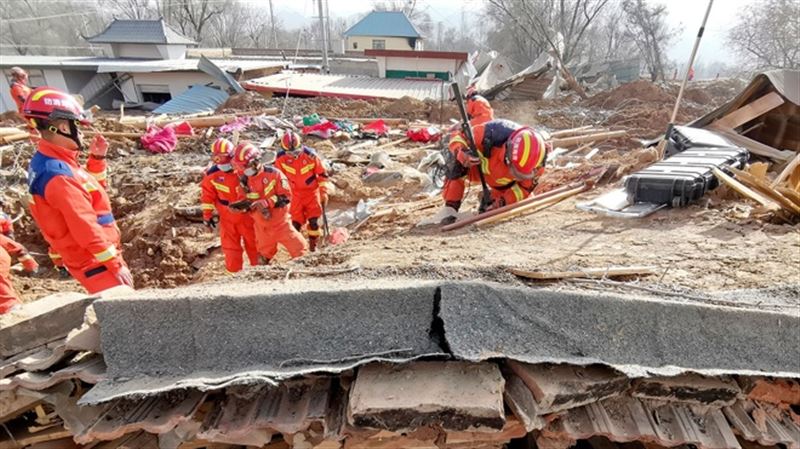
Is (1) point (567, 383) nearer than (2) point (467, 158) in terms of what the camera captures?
Yes

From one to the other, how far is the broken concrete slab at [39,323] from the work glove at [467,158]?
4282 millimetres

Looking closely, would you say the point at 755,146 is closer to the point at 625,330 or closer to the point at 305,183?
the point at 625,330

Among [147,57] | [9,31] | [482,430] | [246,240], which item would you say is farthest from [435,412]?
[9,31]

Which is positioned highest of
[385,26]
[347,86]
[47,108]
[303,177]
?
[385,26]

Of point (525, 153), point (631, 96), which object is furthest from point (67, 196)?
point (631, 96)

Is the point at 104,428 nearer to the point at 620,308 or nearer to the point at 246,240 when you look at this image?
A: the point at 620,308

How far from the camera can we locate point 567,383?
81.0 inches

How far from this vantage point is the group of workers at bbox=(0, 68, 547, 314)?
3779mm

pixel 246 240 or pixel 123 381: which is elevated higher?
pixel 123 381

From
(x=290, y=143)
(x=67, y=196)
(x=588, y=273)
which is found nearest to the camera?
(x=588, y=273)

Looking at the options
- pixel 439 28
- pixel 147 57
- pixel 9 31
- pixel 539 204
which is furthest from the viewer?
pixel 439 28

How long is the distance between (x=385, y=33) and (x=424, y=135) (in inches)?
1138

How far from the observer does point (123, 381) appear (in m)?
2.02

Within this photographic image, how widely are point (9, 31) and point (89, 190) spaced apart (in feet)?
233
